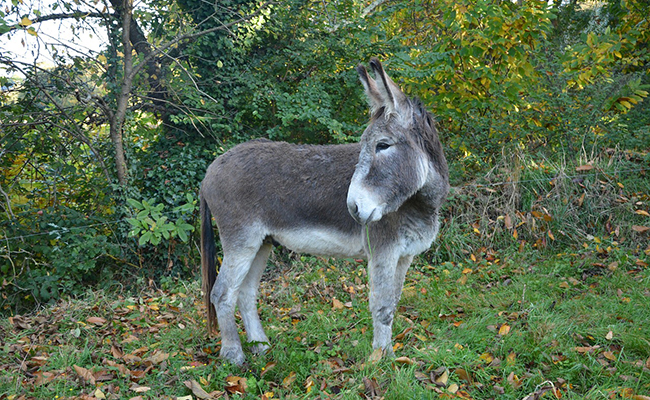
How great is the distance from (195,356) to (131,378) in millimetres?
551

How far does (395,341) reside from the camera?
3.82 metres

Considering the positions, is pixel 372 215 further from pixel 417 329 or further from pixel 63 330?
pixel 63 330

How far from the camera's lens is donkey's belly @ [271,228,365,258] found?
359 centimetres

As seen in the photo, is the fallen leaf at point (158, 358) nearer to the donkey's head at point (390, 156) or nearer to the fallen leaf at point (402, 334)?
the fallen leaf at point (402, 334)

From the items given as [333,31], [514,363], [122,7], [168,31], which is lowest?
[514,363]

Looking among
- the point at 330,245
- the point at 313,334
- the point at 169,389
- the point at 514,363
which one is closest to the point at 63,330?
the point at 169,389

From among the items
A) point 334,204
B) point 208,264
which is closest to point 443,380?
point 334,204

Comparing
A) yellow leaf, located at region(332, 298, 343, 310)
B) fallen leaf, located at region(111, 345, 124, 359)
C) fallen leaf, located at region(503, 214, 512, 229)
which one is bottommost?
fallen leaf, located at region(503, 214, 512, 229)

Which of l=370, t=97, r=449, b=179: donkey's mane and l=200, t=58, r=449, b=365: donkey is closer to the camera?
l=200, t=58, r=449, b=365: donkey

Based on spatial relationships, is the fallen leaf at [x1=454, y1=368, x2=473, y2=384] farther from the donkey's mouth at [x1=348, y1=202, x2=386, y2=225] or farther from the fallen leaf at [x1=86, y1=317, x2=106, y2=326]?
the fallen leaf at [x1=86, y1=317, x2=106, y2=326]

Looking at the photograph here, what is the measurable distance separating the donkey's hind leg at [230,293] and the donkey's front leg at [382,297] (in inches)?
38.9

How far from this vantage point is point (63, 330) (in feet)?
14.6

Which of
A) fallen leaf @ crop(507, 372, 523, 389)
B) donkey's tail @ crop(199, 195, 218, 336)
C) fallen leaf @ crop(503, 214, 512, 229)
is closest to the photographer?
fallen leaf @ crop(507, 372, 523, 389)

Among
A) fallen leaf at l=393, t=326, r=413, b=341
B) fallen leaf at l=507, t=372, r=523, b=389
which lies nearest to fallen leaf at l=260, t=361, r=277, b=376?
fallen leaf at l=393, t=326, r=413, b=341
